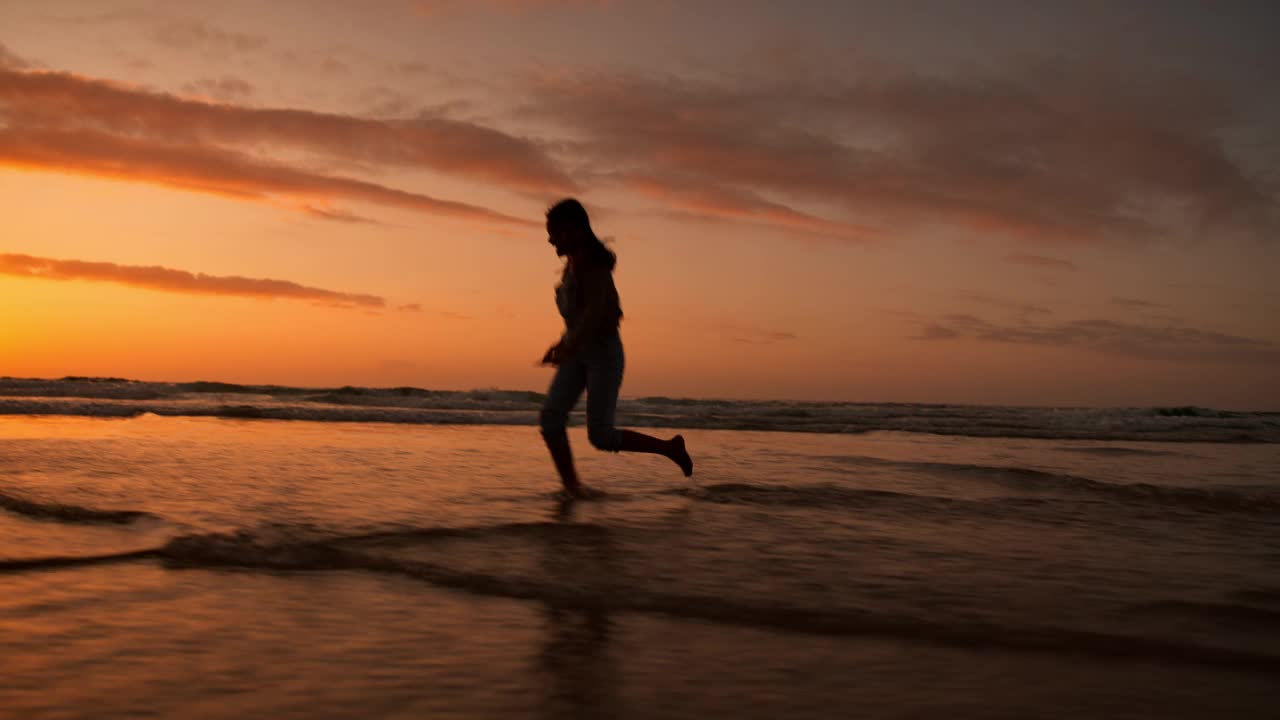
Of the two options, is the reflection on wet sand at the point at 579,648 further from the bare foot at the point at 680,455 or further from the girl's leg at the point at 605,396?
the bare foot at the point at 680,455

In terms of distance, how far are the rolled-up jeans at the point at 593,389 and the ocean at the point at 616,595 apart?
1.39 ft

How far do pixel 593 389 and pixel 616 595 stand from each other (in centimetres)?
304

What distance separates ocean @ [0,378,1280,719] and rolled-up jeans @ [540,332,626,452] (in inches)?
16.7

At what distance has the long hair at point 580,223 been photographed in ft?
19.8

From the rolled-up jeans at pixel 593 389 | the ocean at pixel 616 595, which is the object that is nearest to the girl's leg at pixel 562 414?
the rolled-up jeans at pixel 593 389

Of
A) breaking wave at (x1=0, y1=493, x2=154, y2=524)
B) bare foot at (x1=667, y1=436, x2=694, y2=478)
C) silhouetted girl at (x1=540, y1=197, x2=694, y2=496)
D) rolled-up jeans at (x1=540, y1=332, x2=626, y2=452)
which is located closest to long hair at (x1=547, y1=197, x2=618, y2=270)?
silhouetted girl at (x1=540, y1=197, x2=694, y2=496)

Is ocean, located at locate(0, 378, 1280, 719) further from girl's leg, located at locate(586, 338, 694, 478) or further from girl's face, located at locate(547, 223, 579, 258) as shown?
girl's face, located at locate(547, 223, 579, 258)

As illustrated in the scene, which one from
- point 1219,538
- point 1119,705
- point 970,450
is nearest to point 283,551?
point 1119,705

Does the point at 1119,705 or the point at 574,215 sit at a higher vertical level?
the point at 574,215

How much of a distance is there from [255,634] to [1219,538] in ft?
15.5

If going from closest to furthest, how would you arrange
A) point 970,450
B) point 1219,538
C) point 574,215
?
point 1219,538 < point 574,215 < point 970,450

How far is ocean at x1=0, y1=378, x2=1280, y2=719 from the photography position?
7.34ft

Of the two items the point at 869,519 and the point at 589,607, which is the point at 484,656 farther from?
the point at 869,519

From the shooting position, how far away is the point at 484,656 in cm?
249
